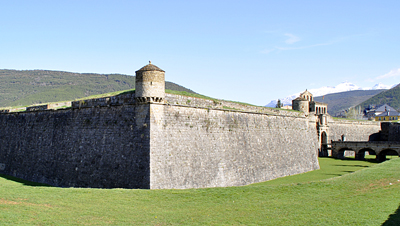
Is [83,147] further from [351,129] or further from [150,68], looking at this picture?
[351,129]

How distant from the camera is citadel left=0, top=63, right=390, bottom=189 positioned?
68.3 feet

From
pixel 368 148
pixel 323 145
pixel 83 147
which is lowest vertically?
pixel 368 148

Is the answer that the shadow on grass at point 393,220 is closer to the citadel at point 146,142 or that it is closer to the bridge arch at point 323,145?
the citadel at point 146,142

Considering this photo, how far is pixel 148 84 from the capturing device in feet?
67.6

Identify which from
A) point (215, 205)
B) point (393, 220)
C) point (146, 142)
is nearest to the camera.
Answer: point (393, 220)

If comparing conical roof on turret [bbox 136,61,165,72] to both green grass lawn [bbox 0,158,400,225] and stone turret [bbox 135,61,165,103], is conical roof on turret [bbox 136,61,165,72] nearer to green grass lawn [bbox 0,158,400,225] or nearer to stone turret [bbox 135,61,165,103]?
stone turret [bbox 135,61,165,103]

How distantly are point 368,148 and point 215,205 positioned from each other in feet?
138

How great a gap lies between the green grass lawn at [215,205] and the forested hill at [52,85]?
11801 centimetres

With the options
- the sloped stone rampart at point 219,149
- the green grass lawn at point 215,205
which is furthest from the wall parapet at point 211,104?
the green grass lawn at point 215,205

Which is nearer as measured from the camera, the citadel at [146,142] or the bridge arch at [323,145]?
the citadel at [146,142]

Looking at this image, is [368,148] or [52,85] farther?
[52,85]

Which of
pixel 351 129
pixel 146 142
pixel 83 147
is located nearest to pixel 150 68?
pixel 146 142

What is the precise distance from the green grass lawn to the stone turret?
5746mm

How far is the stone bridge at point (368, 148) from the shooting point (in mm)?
48062
